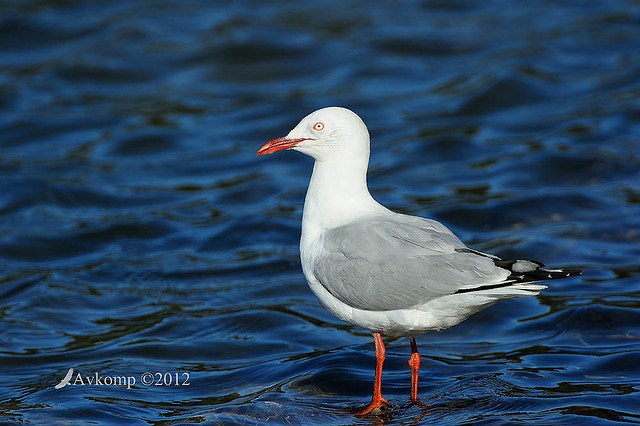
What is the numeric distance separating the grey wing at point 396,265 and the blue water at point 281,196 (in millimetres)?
735

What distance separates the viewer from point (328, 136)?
5922mm

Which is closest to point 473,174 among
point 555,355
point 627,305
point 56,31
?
point 627,305

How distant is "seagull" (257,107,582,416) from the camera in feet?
16.8

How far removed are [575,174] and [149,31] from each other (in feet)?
24.2

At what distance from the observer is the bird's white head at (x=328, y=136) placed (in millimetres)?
5891

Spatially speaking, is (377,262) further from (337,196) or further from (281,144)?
(281,144)

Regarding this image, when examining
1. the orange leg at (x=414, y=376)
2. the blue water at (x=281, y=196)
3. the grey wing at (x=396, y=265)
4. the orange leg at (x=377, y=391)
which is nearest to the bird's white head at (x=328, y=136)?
the grey wing at (x=396, y=265)

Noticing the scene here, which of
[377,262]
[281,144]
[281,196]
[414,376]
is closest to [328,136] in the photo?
[281,144]

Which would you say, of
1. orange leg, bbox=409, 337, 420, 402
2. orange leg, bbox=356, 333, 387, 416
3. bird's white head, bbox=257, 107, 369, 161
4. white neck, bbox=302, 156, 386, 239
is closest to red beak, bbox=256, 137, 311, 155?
bird's white head, bbox=257, 107, 369, 161

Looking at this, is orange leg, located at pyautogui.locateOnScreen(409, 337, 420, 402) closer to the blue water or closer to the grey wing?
the blue water

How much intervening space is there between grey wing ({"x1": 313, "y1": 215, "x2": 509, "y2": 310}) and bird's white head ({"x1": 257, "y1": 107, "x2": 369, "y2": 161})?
547mm

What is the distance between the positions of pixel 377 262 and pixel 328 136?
0.94m

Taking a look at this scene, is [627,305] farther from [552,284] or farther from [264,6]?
[264,6]

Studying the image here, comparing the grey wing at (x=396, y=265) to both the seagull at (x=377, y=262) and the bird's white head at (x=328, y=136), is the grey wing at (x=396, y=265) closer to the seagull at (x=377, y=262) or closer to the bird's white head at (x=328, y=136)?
the seagull at (x=377, y=262)
